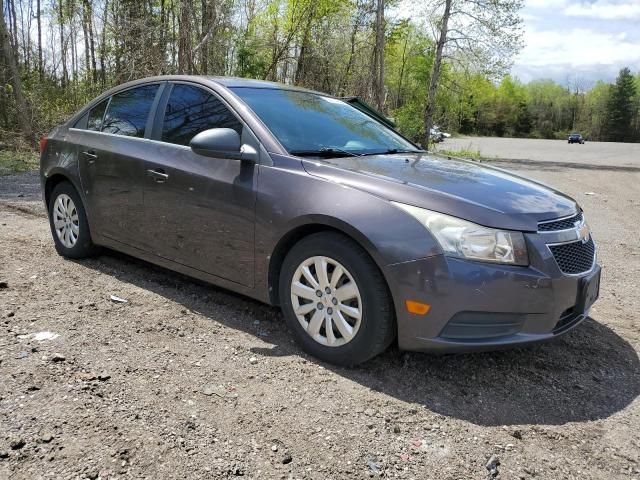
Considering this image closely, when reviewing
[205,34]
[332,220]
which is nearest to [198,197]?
[332,220]

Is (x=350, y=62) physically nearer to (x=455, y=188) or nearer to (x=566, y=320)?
(x=455, y=188)

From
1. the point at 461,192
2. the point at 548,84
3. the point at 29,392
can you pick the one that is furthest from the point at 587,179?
the point at 548,84

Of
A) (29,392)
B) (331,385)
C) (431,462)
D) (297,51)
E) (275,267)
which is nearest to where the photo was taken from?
(431,462)

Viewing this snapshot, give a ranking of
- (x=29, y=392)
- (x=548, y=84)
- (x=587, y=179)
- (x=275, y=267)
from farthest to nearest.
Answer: (x=548, y=84) → (x=587, y=179) → (x=275, y=267) → (x=29, y=392)

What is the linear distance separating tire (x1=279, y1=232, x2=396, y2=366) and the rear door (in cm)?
158

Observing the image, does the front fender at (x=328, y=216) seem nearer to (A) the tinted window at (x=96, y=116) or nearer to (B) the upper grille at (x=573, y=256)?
(B) the upper grille at (x=573, y=256)

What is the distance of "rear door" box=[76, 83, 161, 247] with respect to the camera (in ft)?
13.7

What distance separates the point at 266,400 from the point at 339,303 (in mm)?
654

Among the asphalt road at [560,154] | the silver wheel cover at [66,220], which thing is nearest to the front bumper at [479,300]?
the silver wheel cover at [66,220]

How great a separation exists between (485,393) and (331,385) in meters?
0.84

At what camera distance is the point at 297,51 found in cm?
2831

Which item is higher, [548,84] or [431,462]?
[548,84]

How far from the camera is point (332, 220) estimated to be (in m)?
2.98

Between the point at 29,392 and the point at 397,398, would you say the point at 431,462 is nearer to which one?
the point at 397,398
